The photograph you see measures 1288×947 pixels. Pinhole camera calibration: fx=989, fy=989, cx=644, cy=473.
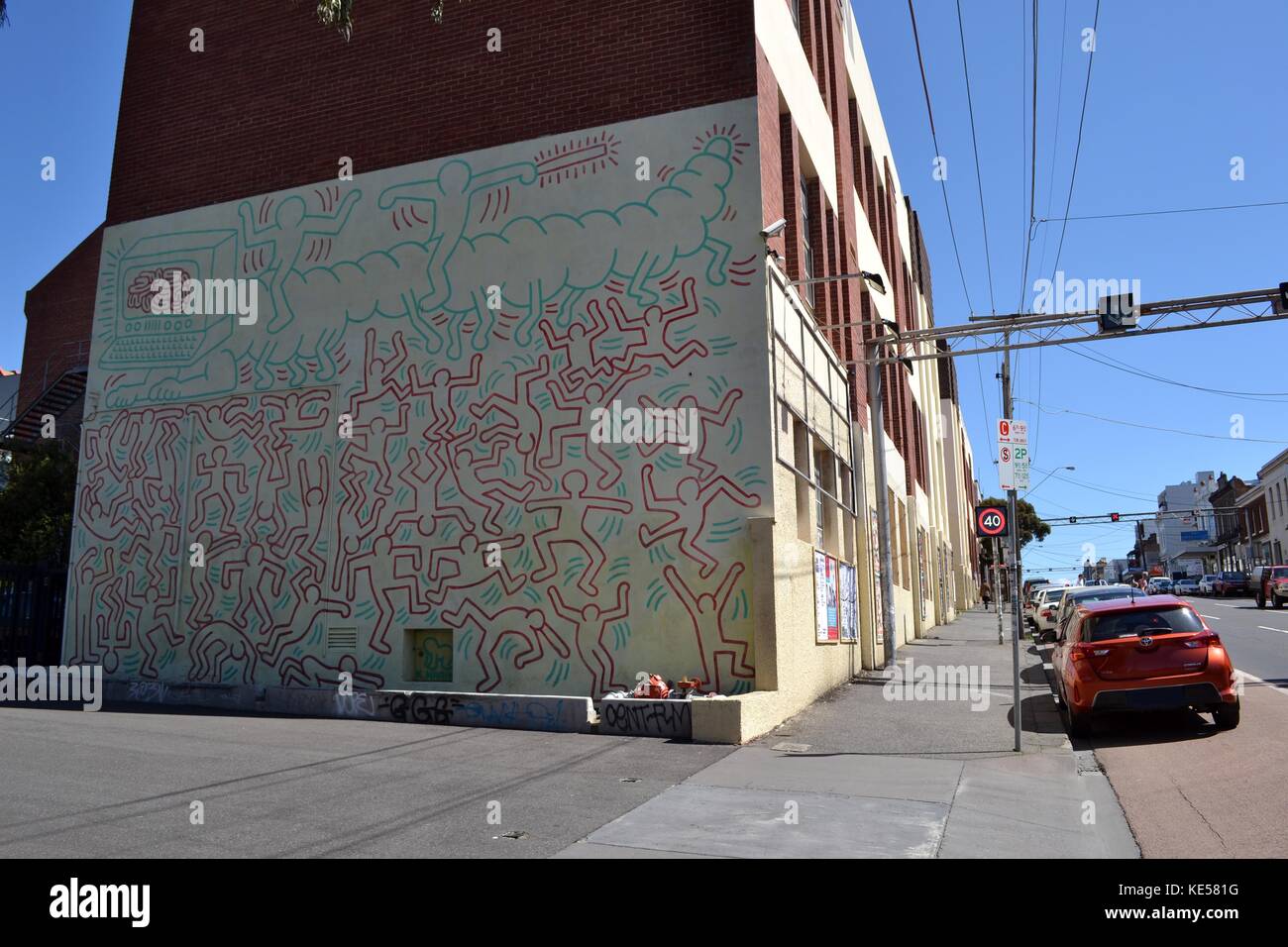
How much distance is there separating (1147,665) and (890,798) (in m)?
4.37

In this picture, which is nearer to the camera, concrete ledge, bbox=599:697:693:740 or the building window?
concrete ledge, bbox=599:697:693:740

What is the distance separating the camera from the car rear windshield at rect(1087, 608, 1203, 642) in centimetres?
1069

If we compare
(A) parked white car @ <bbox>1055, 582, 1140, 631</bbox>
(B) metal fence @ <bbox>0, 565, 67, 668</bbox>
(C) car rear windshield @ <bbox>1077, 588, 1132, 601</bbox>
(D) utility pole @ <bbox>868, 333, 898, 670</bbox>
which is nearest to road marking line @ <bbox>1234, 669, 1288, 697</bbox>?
(A) parked white car @ <bbox>1055, 582, 1140, 631</bbox>

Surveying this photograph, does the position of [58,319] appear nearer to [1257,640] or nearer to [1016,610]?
[1016,610]

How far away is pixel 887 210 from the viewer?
28828mm

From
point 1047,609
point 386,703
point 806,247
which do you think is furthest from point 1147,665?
point 1047,609

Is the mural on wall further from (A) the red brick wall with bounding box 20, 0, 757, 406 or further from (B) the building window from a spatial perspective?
(B) the building window

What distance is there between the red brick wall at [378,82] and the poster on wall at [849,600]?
7.90 meters

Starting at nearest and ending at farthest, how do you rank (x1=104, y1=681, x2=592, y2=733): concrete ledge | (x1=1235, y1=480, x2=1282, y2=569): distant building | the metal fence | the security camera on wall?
(x1=104, y1=681, x2=592, y2=733): concrete ledge → the security camera on wall → the metal fence → (x1=1235, y1=480, x2=1282, y2=569): distant building

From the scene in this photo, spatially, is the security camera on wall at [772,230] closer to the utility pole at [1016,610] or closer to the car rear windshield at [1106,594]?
the utility pole at [1016,610]

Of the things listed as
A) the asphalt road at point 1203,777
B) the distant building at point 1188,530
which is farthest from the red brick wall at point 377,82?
the distant building at point 1188,530

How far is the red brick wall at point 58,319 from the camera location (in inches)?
1236

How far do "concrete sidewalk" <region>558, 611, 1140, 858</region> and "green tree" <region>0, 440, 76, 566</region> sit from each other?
18.6m

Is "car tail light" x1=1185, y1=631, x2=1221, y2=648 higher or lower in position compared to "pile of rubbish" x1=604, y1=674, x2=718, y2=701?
higher
